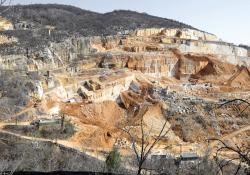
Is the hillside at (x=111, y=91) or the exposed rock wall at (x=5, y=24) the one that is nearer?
the hillside at (x=111, y=91)

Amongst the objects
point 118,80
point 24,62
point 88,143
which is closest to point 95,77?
point 118,80

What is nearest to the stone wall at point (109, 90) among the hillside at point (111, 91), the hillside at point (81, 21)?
the hillside at point (111, 91)

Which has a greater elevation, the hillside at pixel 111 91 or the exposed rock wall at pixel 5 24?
the exposed rock wall at pixel 5 24

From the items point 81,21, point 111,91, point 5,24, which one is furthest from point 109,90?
point 81,21

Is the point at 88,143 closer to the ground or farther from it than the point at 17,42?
closer to the ground

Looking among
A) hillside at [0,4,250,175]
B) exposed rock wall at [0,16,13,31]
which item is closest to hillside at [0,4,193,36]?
hillside at [0,4,250,175]

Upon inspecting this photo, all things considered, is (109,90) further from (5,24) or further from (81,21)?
(81,21)

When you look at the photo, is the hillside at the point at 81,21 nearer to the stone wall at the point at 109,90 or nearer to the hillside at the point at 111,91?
the hillside at the point at 111,91

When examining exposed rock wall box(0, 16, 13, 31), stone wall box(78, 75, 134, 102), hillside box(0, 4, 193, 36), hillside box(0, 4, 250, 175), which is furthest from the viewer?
hillside box(0, 4, 193, 36)

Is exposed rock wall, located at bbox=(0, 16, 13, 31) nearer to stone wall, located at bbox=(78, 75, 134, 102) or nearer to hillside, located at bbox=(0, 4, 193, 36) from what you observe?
hillside, located at bbox=(0, 4, 193, 36)

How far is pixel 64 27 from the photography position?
6019cm

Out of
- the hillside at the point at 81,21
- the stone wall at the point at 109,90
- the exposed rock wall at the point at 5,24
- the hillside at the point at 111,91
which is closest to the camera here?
the hillside at the point at 111,91

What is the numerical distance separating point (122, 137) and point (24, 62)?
12822 millimetres

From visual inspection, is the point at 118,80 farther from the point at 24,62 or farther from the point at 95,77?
the point at 24,62
